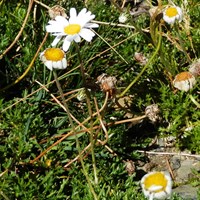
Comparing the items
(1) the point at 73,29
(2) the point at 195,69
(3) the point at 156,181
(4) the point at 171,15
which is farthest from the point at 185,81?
(3) the point at 156,181

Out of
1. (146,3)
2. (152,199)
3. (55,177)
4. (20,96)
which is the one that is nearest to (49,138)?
(55,177)

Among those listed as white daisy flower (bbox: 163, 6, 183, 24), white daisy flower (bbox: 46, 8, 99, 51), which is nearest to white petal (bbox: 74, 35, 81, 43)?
white daisy flower (bbox: 46, 8, 99, 51)

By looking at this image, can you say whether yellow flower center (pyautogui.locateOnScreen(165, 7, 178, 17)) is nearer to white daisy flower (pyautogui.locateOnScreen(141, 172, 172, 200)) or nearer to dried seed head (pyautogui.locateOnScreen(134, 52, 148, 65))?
dried seed head (pyautogui.locateOnScreen(134, 52, 148, 65))

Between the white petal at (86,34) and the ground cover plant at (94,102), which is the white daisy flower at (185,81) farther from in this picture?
the white petal at (86,34)

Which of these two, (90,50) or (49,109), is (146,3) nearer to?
(90,50)

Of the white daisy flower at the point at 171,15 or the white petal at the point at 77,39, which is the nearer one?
the white petal at the point at 77,39

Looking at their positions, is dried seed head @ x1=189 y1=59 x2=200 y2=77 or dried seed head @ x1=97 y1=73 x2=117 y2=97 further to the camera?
dried seed head @ x1=189 y1=59 x2=200 y2=77

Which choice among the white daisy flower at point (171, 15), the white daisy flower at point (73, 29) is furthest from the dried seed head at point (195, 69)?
the white daisy flower at point (73, 29)

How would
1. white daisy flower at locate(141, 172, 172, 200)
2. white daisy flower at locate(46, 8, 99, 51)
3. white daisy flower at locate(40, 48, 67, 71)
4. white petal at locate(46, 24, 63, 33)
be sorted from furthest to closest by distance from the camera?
white petal at locate(46, 24, 63, 33) < white daisy flower at locate(46, 8, 99, 51) < white daisy flower at locate(40, 48, 67, 71) < white daisy flower at locate(141, 172, 172, 200)
